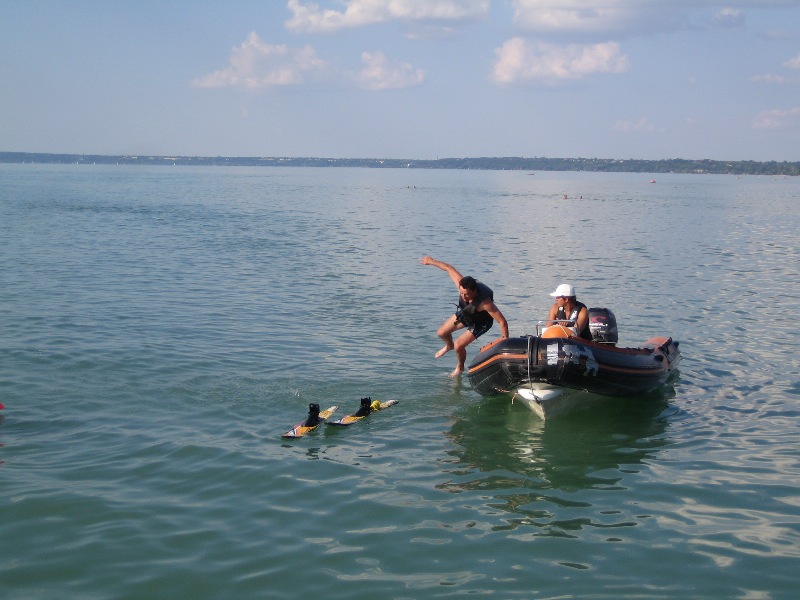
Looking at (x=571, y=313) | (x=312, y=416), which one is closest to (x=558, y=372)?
(x=571, y=313)

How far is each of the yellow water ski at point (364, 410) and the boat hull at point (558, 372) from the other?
50.7 inches

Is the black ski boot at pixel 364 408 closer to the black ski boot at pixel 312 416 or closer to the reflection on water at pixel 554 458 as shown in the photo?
the black ski boot at pixel 312 416

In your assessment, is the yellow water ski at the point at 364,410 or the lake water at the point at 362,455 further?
the yellow water ski at the point at 364,410

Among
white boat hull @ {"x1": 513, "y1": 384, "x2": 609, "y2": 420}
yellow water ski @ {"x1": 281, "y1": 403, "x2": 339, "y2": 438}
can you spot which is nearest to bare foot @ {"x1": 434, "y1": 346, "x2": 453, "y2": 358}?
white boat hull @ {"x1": 513, "y1": 384, "x2": 609, "y2": 420}

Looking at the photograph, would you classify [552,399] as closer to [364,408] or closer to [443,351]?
[364,408]

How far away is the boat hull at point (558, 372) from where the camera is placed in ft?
33.7

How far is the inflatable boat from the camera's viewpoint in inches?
405

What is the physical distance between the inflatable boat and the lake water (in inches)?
12.7

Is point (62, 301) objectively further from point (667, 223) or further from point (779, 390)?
point (667, 223)

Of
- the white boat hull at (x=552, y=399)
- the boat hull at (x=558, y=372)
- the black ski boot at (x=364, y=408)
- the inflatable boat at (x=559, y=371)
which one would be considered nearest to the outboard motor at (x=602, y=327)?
the inflatable boat at (x=559, y=371)

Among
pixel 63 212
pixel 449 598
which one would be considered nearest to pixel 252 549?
pixel 449 598

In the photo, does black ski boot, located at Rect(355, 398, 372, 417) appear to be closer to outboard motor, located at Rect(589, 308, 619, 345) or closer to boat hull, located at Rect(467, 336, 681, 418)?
boat hull, located at Rect(467, 336, 681, 418)

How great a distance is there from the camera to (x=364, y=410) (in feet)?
34.3

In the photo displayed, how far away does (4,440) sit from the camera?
9.32m
